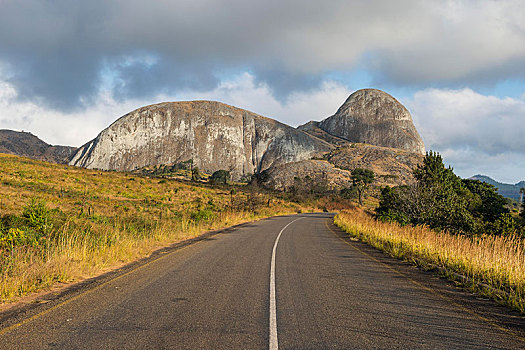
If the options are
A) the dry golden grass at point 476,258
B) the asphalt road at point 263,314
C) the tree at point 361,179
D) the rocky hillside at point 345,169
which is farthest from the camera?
the rocky hillside at point 345,169

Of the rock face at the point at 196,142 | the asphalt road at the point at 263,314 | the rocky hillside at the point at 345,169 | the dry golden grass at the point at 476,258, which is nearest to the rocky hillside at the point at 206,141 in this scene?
the rock face at the point at 196,142

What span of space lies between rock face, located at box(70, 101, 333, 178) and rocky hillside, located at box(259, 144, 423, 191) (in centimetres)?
3394

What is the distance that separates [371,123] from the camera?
7805 inches

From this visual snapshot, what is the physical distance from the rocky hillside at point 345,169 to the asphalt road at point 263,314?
84.8 meters

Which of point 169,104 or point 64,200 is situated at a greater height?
point 169,104

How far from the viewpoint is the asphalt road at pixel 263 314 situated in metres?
4.15

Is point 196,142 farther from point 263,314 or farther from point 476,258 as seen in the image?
point 263,314

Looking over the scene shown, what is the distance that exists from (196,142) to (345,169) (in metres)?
82.0

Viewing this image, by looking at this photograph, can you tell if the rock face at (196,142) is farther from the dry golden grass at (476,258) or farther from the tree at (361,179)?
the dry golden grass at (476,258)

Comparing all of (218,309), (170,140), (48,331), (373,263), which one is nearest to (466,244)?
(373,263)

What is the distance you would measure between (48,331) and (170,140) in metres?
170

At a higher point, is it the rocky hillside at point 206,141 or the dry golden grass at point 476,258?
the rocky hillside at point 206,141

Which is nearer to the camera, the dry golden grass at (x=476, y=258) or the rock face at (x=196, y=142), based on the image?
the dry golden grass at (x=476, y=258)

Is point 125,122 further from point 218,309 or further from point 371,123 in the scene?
point 218,309
